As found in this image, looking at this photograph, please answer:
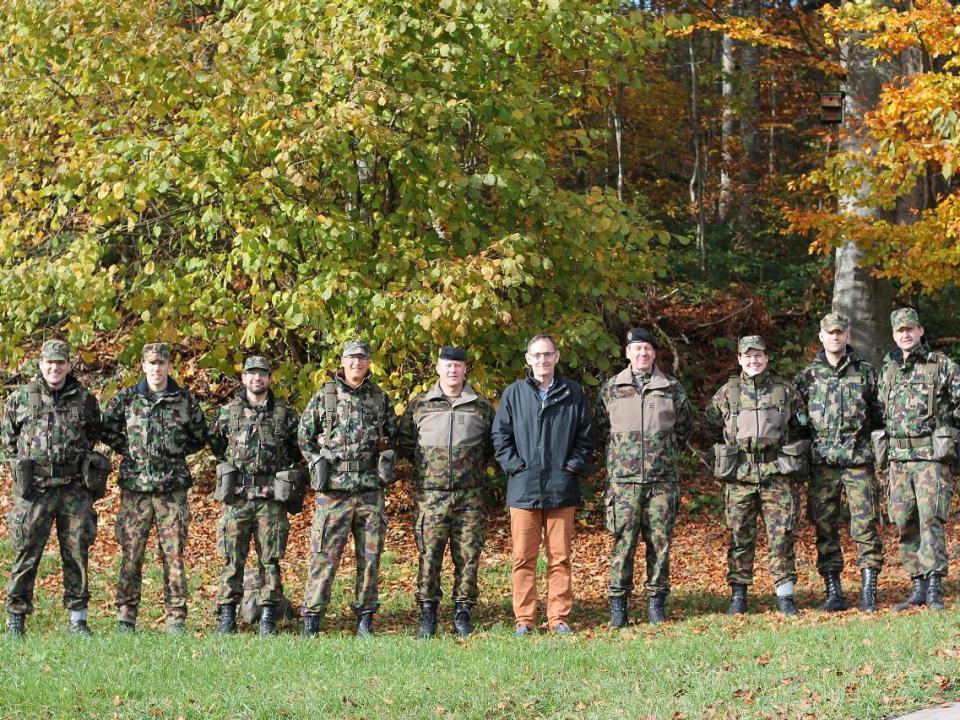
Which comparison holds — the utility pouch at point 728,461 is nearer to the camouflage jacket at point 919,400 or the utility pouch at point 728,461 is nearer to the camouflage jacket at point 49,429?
the camouflage jacket at point 919,400

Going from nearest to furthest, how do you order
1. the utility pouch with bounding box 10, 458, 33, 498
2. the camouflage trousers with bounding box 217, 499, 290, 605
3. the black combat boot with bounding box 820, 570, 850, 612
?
the utility pouch with bounding box 10, 458, 33, 498, the camouflage trousers with bounding box 217, 499, 290, 605, the black combat boot with bounding box 820, 570, 850, 612

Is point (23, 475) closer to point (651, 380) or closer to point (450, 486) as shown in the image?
point (450, 486)

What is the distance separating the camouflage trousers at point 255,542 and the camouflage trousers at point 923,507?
4.54 meters

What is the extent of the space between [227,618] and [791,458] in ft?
14.2

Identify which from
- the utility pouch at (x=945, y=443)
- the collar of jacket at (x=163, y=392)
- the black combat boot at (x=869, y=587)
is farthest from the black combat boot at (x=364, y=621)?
the utility pouch at (x=945, y=443)

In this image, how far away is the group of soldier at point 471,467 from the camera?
Result: 29.6 ft

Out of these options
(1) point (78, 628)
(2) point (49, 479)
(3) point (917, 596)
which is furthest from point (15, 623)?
(3) point (917, 596)

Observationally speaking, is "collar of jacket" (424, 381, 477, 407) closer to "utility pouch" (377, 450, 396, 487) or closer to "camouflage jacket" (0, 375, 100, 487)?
"utility pouch" (377, 450, 396, 487)

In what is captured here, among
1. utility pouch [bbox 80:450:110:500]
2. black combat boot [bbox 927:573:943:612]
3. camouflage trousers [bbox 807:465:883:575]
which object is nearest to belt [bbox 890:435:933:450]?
camouflage trousers [bbox 807:465:883:575]

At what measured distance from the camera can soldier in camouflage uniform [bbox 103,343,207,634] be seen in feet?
29.9

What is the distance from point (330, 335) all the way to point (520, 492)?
2.30 metres

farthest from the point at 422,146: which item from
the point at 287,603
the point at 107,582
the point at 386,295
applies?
the point at 107,582

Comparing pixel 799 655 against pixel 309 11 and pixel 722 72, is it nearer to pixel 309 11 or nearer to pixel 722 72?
pixel 309 11

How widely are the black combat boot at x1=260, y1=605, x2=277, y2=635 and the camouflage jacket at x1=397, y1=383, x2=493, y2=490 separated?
1.44m
